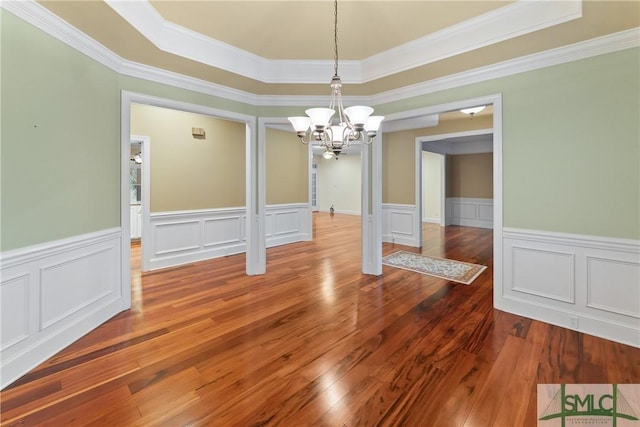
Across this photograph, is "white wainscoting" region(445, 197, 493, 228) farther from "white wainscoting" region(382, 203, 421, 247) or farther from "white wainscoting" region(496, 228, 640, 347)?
"white wainscoting" region(496, 228, 640, 347)

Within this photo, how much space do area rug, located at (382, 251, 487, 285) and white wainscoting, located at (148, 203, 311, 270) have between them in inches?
105

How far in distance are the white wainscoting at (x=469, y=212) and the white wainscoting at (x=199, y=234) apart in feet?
19.8

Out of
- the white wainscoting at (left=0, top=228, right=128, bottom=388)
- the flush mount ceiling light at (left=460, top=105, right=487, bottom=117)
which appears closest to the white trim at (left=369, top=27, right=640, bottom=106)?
the flush mount ceiling light at (left=460, top=105, right=487, bottom=117)

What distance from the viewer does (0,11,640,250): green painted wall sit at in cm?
206

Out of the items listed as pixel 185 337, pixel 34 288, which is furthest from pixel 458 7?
pixel 34 288

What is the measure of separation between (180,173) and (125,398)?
3.83 m

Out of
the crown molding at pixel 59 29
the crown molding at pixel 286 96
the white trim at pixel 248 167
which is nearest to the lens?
the crown molding at pixel 59 29

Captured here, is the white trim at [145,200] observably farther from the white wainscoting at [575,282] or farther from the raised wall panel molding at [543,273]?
the raised wall panel molding at [543,273]

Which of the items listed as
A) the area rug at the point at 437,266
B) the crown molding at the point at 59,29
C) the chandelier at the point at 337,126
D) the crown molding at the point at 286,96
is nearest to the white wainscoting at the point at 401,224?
the area rug at the point at 437,266

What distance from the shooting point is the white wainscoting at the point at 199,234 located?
4690 mm

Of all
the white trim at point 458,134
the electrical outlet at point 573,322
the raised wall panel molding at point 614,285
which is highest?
the white trim at point 458,134

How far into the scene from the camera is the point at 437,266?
188 inches

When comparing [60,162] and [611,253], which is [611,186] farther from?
[60,162]

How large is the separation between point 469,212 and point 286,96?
7.57m
